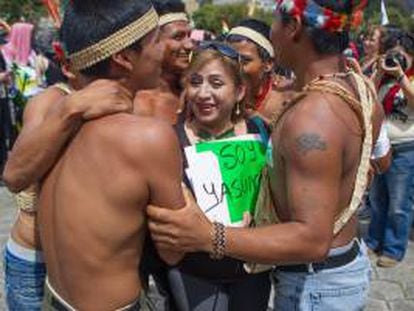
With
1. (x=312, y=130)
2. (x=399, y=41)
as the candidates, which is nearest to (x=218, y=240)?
(x=312, y=130)

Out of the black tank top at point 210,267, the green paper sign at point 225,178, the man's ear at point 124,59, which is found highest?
the man's ear at point 124,59

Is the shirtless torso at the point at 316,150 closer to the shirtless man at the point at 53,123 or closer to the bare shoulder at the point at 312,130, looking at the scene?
the bare shoulder at the point at 312,130

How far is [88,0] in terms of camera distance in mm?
1929

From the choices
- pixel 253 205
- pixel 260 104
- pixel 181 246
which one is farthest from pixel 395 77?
pixel 181 246

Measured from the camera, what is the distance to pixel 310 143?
1.95 m

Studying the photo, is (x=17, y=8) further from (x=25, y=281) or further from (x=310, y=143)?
(x=310, y=143)

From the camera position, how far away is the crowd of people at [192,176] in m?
1.87

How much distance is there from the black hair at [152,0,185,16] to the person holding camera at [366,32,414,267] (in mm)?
2243

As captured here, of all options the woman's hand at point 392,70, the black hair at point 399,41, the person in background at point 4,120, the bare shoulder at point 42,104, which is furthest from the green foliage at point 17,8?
the bare shoulder at point 42,104

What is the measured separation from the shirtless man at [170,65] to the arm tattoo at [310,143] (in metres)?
1.09

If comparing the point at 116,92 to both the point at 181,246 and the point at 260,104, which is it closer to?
the point at 181,246

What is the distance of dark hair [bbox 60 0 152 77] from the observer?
6.15 feet

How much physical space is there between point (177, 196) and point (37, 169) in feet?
1.52

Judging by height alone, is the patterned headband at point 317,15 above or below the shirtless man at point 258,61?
above
